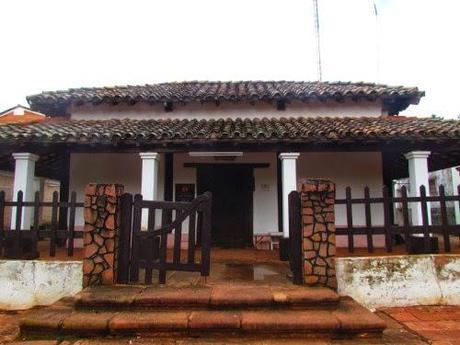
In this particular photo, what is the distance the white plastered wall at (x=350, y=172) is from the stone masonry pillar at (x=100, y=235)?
552 centimetres

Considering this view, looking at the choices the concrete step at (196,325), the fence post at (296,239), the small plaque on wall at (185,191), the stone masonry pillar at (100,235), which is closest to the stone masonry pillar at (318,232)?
the fence post at (296,239)

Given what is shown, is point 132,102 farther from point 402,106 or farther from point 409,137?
point 402,106

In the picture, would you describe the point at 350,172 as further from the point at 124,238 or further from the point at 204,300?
the point at 124,238

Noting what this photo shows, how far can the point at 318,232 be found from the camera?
15.8ft

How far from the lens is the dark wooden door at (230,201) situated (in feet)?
29.6

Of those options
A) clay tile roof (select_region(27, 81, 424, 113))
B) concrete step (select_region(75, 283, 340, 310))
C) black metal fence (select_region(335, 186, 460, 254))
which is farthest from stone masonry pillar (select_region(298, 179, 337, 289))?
clay tile roof (select_region(27, 81, 424, 113))

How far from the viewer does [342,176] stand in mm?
8859

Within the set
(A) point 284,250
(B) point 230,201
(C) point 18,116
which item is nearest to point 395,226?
(A) point 284,250

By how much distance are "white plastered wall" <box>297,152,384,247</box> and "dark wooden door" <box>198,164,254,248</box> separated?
5.21 ft

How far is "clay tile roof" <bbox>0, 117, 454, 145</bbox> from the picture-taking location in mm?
6957

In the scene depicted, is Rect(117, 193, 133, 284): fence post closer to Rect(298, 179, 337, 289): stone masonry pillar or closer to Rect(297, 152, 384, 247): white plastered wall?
Rect(298, 179, 337, 289): stone masonry pillar

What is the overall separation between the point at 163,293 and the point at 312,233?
232 cm

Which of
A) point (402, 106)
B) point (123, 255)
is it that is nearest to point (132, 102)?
point (123, 255)

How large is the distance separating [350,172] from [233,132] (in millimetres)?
3709
